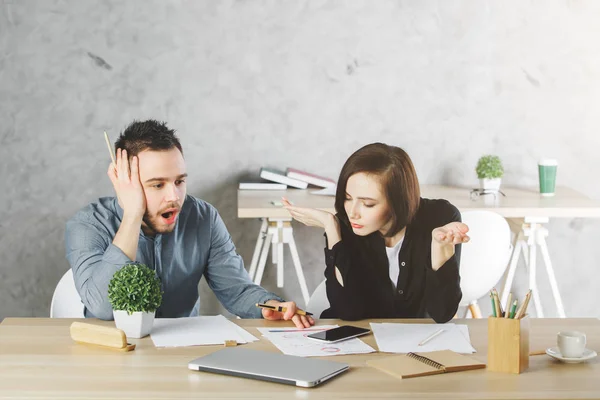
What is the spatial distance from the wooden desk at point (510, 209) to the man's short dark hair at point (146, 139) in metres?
Answer: 1.07

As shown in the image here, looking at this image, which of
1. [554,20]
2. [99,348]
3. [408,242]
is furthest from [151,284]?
[554,20]

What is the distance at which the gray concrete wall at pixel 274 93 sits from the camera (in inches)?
157

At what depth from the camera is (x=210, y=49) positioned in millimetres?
4008

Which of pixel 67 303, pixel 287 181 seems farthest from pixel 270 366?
pixel 287 181

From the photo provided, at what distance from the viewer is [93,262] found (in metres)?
2.34

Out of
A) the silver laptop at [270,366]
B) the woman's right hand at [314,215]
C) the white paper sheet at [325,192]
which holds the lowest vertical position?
the silver laptop at [270,366]

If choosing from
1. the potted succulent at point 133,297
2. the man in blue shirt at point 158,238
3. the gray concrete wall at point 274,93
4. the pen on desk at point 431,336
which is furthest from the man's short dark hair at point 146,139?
the gray concrete wall at point 274,93

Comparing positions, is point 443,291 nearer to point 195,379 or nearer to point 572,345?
point 572,345

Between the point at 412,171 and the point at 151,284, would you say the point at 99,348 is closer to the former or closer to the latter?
the point at 151,284

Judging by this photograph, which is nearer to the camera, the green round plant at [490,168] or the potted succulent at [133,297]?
the potted succulent at [133,297]

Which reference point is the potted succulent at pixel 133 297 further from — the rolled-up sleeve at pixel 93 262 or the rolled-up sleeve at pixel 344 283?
the rolled-up sleeve at pixel 344 283

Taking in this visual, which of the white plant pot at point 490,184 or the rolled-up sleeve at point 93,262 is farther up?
the white plant pot at point 490,184

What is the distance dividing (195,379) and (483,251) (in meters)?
1.74

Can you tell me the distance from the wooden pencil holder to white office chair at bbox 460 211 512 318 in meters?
1.40
